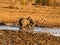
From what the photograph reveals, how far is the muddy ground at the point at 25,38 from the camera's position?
53.4ft

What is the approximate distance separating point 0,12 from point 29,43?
38.2 ft

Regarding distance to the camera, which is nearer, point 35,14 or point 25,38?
point 25,38

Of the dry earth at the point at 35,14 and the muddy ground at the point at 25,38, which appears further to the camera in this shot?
the dry earth at the point at 35,14

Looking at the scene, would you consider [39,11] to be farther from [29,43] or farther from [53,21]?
[29,43]

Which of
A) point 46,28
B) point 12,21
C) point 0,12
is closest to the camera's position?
point 46,28

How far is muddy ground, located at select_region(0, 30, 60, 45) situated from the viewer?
16.3 m

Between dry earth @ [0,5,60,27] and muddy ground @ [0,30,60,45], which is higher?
muddy ground @ [0,30,60,45]

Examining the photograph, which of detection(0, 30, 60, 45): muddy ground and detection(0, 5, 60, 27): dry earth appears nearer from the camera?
detection(0, 30, 60, 45): muddy ground

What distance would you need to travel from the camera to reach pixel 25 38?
16.9m

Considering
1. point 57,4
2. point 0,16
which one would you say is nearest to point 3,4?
point 0,16

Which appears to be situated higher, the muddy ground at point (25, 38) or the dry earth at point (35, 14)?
the muddy ground at point (25, 38)

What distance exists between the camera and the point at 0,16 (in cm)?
2650

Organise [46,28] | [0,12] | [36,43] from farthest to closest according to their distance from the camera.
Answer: [0,12] < [46,28] < [36,43]

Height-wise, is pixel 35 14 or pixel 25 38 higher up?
pixel 25 38
